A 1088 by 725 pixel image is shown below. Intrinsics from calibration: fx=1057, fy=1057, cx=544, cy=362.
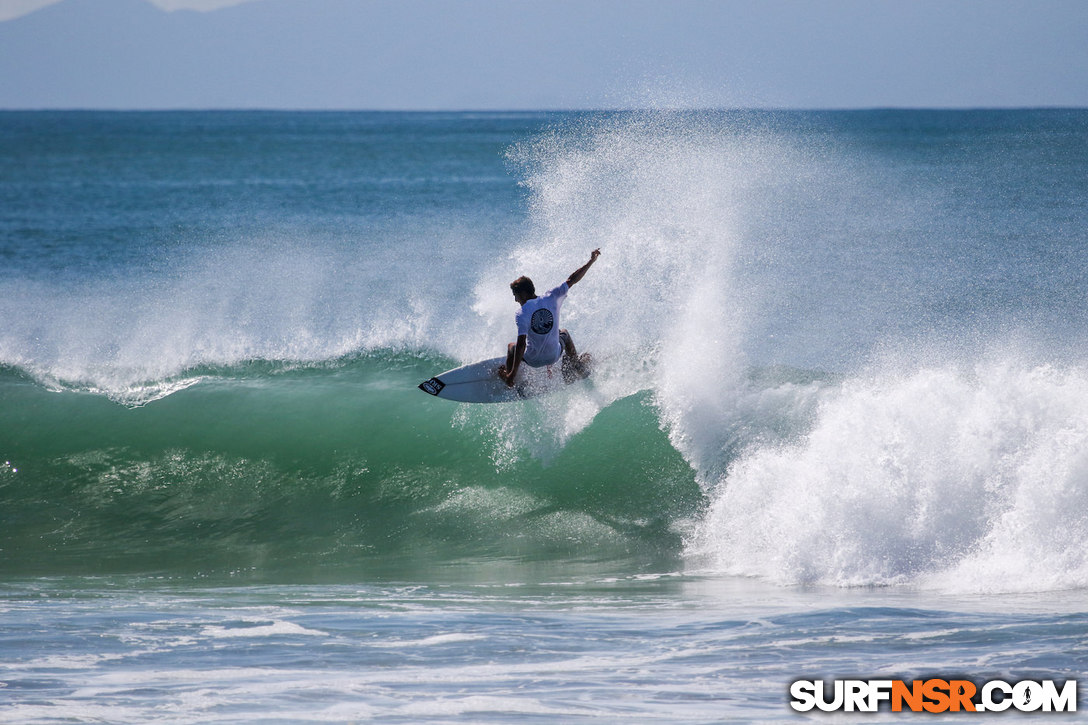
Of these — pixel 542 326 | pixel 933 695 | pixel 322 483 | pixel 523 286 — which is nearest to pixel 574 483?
pixel 542 326

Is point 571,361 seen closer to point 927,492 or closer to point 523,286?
point 523,286

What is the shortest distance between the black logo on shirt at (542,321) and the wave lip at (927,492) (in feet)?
7.24

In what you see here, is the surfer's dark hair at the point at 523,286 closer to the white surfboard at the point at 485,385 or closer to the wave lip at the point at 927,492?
the white surfboard at the point at 485,385

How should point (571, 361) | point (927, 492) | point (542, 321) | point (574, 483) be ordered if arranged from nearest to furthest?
point (927, 492) < point (542, 321) < point (571, 361) < point (574, 483)

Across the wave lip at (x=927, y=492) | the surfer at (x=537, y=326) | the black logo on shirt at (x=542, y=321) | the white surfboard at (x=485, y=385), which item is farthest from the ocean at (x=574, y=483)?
the black logo on shirt at (x=542, y=321)

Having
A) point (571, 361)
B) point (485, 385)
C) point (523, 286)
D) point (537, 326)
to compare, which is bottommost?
point (485, 385)

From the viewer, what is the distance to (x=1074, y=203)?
27672mm

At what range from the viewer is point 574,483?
424 inches

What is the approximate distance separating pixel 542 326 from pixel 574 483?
2.09 m

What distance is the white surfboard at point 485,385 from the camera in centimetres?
1031

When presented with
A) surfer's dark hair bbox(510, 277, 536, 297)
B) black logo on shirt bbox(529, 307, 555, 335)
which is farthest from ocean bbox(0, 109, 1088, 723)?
surfer's dark hair bbox(510, 277, 536, 297)

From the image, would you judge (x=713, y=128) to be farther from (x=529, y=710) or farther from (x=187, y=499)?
(x=529, y=710)

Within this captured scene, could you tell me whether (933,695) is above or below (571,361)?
below

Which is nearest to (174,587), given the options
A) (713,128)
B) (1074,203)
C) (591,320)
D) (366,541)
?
(366,541)
